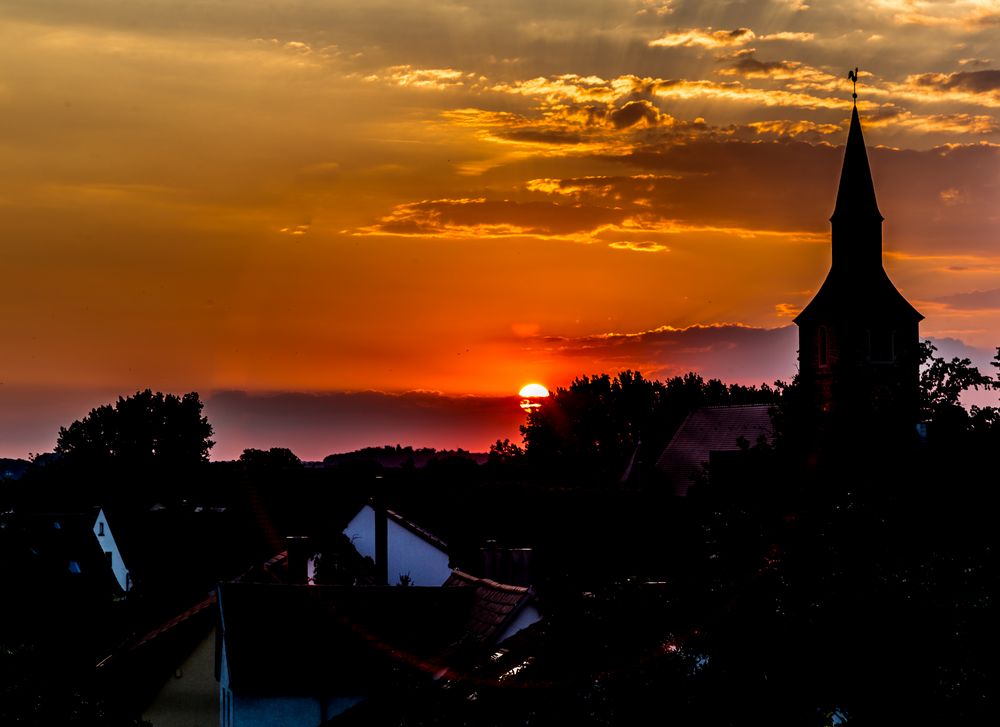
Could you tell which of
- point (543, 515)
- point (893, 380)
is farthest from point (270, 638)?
point (543, 515)

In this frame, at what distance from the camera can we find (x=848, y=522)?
1719 centimetres

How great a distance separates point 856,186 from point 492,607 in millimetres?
66439

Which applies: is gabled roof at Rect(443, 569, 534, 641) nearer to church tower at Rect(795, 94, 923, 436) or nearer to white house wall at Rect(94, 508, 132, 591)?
white house wall at Rect(94, 508, 132, 591)

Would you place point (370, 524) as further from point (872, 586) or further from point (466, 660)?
point (872, 586)

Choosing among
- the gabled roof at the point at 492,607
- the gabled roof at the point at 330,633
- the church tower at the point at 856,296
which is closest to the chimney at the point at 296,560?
the gabled roof at the point at 330,633

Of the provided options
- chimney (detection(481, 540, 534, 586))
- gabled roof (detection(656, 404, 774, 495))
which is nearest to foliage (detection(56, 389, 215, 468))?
gabled roof (detection(656, 404, 774, 495))

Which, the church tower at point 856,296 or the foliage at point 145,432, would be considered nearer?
the church tower at point 856,296

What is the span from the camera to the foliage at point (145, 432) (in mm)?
151750

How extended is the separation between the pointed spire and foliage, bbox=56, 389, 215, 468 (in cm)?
8225

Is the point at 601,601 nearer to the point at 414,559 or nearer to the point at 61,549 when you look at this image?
the point at 414,559

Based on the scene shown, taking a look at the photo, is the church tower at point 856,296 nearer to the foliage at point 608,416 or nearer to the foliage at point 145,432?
the foliage at point 608,416

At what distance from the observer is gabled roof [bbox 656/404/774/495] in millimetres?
80562

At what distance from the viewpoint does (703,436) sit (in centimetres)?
8494

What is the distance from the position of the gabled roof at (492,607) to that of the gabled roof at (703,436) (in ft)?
155
